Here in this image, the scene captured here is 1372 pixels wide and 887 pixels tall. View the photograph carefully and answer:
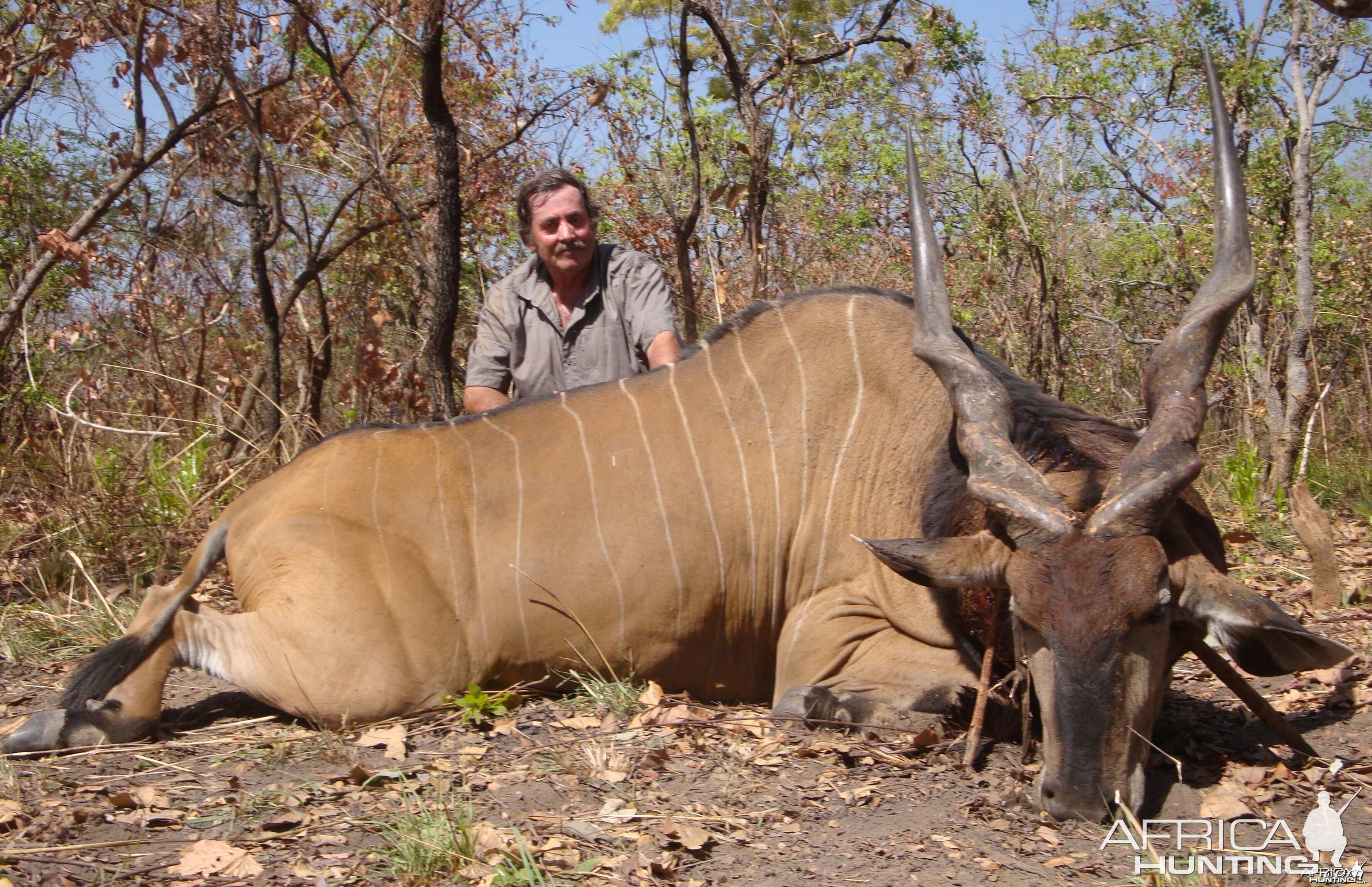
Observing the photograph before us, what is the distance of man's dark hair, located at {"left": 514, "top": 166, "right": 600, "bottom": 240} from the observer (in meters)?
4.46

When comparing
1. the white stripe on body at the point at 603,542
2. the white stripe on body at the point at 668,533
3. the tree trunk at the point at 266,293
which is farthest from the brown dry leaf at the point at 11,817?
the tree trunk at the point at 266,293

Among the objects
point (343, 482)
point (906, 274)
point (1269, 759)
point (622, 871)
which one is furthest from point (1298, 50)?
point (622, 871)

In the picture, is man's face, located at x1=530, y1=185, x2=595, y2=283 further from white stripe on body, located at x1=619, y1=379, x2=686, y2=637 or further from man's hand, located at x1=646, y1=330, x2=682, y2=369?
white stripe on body, located at x1=619, y1=379, x2=686, y2=637

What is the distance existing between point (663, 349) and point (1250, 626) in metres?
2.43

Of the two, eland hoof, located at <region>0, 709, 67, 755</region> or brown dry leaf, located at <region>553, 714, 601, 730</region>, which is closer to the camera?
eland hoof, located at <region>0, 709, 67, 755</region>

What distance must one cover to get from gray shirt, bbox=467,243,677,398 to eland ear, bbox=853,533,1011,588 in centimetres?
202

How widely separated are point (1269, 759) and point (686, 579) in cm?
152

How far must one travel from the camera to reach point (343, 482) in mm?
3268

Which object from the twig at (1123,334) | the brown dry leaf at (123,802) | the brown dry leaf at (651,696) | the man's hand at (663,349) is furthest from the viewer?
the twig at (1123,334)

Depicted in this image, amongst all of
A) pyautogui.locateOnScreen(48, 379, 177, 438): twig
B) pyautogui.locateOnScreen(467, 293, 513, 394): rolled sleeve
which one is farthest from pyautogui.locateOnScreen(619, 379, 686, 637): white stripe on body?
pyautogui.locateOnScreen(48, 379, 177, 438): twig

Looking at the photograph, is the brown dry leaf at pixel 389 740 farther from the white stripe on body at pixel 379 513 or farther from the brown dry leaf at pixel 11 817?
the brown dry leaf at pixel 11 817

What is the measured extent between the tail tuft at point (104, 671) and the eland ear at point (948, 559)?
6.22 ft

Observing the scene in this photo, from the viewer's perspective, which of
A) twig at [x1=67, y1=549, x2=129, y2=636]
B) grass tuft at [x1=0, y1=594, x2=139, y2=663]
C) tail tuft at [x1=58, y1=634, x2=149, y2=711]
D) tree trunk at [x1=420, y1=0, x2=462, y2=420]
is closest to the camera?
tail tuft at [x1=58, y1=634, x2=149, y2=711]

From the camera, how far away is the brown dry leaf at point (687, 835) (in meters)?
2.29
